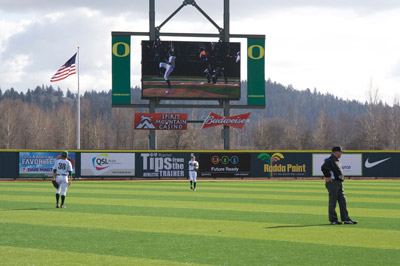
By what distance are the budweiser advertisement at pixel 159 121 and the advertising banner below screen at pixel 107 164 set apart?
328 cm

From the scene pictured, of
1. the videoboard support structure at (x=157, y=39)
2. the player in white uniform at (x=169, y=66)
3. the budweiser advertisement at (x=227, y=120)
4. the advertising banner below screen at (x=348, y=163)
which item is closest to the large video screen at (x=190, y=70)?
the player in white uniform at (x=169, y=66)

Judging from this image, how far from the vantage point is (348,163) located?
1780 inches

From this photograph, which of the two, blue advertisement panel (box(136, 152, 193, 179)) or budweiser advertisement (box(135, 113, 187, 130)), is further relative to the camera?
budweiser advertisement (box(135, 113, 187, 130))

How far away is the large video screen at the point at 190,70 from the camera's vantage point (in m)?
43.9

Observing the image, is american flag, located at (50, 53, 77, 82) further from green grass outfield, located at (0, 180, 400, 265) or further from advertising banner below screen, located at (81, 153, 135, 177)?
green grass outfield, located at (0, 180, 400, 265)

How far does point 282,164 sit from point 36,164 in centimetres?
1807

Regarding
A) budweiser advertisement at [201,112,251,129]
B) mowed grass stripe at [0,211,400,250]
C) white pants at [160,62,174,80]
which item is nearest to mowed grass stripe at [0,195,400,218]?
mowed grass stripe at [0,211,400,250]

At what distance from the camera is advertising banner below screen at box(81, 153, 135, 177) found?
42.6 meters

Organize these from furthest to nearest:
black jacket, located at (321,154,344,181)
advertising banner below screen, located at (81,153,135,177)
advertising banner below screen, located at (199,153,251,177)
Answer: advertising banner below screen, located at (199,153,251,177), advertising banner below screen, located at (81,153,135,177), black jacket, located at (321,154,344,181)

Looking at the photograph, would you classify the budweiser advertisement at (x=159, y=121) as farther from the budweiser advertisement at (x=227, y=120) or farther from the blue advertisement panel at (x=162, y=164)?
the blue advertisement panel at (x=162, y=164)

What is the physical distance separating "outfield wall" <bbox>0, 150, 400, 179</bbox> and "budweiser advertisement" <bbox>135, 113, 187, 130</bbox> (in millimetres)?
2889

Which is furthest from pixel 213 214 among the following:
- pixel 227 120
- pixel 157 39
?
pixel 227 120

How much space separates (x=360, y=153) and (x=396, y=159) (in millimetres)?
2899

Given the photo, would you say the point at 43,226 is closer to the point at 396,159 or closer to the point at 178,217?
the point at 178,217
